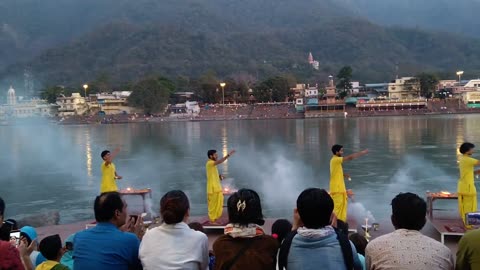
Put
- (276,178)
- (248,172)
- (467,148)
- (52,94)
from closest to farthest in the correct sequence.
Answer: (467,148) < (276,178) < (248,172) < (52,94)

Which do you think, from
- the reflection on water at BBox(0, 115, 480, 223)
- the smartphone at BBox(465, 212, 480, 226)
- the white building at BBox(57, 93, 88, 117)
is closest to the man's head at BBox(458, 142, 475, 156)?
the smartphone at BBox(465, 212, 480, 226)

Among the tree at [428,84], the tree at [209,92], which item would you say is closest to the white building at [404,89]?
the tree at [428,84]

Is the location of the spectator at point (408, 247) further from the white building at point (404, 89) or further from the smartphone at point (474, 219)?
the white building at point (404, 89)

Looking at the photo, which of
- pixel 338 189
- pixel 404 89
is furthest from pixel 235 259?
pixel 404 89

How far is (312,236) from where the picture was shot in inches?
114

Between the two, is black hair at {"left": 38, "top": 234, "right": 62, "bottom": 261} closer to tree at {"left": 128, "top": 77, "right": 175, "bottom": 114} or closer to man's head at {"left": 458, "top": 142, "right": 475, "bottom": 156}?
man's head at {"left": 458, "top": 142, "right": 475, "bottom": 156}

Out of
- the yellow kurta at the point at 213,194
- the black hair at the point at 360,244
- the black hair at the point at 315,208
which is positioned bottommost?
the yellow kurta at the point at 213,194

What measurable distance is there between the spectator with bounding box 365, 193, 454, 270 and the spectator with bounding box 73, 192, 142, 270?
1.49 m

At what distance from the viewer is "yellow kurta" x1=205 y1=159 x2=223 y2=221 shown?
8844 mm

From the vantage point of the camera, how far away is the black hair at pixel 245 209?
3.14 metres

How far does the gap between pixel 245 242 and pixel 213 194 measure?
19.2 feet

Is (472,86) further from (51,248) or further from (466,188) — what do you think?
(51,248)

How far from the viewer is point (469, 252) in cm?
292

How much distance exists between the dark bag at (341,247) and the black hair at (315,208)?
11 cm
